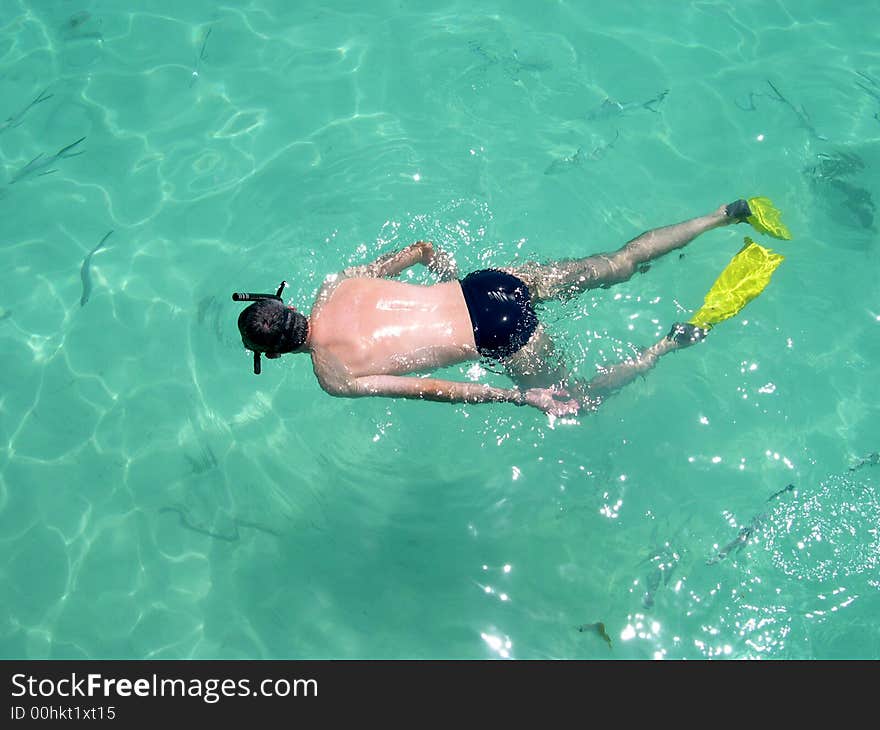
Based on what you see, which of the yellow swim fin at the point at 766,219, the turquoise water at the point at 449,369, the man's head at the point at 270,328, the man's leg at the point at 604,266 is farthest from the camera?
the yellow swim fin at the point at 766,219

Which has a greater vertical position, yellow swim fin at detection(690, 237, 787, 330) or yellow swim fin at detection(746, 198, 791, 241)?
yellow swim fin at detection(746, 198, 791, 241)

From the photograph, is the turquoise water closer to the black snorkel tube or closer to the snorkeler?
the snorkeler

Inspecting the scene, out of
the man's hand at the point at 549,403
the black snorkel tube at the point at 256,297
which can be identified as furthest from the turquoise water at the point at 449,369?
the black snorkel tube at the point at 256,297

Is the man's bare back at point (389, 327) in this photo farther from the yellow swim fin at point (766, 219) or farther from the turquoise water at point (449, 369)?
the yellow swim fin at point (766, 219)

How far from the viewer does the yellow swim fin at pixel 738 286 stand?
4996 mm

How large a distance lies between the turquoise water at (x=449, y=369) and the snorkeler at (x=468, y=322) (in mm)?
401

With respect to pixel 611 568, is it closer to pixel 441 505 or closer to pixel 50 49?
pixel 441 505

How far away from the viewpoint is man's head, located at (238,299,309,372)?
4.05 metres

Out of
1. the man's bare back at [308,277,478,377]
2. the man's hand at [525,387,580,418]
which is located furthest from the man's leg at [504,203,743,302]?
the man's hand at [525,387,580,418]

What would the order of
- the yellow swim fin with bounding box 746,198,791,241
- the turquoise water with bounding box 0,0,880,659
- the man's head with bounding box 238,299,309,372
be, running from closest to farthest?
the man's head with bounding box 238,299,309,372 → the turquoise water with bounding box 0,0,880,659 → the yellow swim fin with bounding box 746,198,791,241

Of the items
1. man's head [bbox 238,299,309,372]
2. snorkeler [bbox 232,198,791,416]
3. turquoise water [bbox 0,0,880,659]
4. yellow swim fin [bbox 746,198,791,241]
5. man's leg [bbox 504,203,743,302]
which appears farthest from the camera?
yellow swim fin [bbox 746,198,791,241]

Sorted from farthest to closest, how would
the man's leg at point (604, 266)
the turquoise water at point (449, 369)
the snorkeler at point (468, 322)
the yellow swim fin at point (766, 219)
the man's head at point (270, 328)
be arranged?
the yellow swim fin at point (766, 219) < the man's leg at point (604, 266) < the turquoise water at point (449, 369) < the snorkeler at point (468, 322) < the man's head at point (270, 328)

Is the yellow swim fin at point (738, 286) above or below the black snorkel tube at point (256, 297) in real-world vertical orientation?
below

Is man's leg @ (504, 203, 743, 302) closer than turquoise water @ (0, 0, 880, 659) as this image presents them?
No
